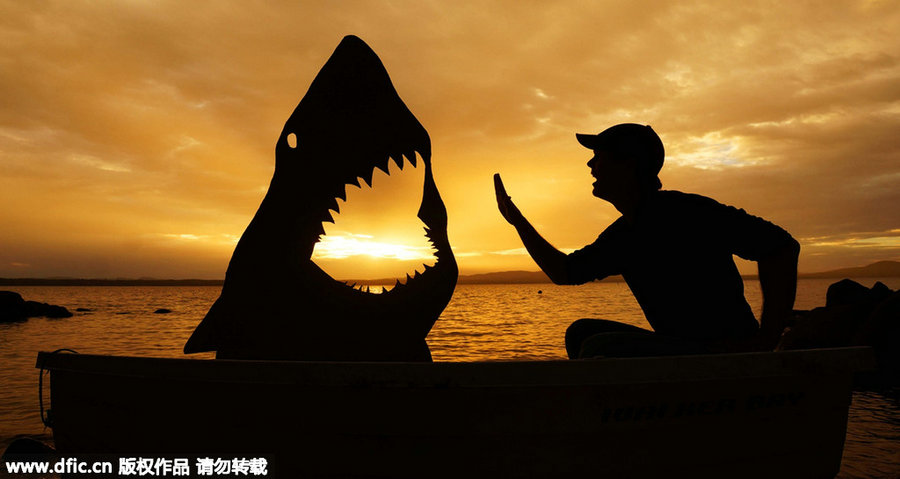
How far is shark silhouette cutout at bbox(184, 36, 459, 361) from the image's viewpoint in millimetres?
3227

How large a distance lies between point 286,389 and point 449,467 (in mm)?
713

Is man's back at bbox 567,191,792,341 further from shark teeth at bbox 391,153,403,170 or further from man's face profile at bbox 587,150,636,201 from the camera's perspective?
shark teeth at bbox 391,153,403,170

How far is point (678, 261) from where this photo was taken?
A: 8.55 ft

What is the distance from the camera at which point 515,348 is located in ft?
51.8

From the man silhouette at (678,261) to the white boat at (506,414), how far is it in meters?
0.36

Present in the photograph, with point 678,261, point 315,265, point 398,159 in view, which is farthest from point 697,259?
point 315,265

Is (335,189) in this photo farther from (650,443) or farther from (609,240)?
(650,443)

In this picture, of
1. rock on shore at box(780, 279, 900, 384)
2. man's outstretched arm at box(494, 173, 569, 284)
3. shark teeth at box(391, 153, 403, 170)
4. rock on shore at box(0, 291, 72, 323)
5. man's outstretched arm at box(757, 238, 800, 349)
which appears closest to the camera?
man's outstretched arm at box(757, 238, 800, 349)

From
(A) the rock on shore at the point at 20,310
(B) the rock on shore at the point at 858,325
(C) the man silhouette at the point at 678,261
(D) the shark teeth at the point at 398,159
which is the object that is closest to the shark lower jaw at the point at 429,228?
(D) the shark teeth at the point at 398,159

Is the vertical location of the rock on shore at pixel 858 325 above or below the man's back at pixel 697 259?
below

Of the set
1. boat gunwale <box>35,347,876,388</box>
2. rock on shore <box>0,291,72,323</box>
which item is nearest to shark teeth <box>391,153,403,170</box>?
boat gunwale <box>35,347,876,388</box>

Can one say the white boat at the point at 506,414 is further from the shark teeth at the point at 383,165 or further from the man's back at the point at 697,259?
the shark teeth at the point at 383,165

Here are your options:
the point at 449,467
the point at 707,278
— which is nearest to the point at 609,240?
the point at 707,278

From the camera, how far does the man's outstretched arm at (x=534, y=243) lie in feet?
10.5
